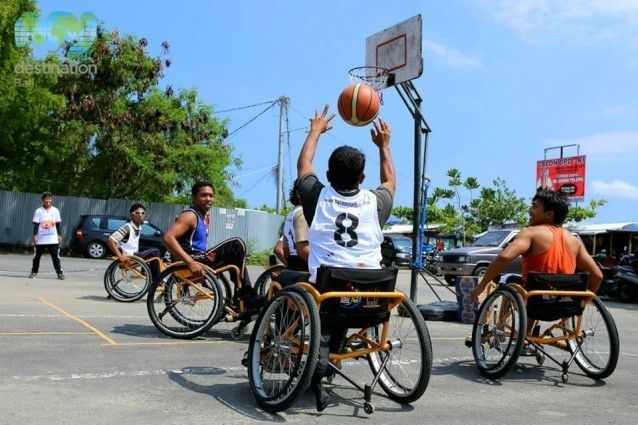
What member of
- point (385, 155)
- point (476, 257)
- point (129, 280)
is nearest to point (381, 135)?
point (385, 155)

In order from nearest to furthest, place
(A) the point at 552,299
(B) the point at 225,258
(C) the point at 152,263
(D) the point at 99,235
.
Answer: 1. (A) the point at 552,299
2. (B) the point at 225,258
3. (C) the point at 152,263
4. (D) the point at 99,235

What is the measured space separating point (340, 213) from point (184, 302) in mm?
3041

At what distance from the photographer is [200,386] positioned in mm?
4969

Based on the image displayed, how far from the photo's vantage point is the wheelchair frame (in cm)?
560

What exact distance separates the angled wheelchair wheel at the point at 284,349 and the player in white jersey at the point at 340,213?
0.80 ft

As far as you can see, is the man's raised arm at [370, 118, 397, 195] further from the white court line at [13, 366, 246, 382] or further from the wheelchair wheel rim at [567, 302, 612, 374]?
the wheelchair wheel rim at [567, 302, 612, 374]

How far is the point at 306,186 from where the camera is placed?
480 centimetres

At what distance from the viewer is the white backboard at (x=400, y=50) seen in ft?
39.1

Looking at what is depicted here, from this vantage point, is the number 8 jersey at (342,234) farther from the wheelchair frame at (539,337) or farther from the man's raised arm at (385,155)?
the wheelchair frame at (539,337)

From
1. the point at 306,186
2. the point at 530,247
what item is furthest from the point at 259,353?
the point at 530,247

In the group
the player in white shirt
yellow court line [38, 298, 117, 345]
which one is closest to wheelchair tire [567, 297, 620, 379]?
yellow court line [38, 298, 117, 345]

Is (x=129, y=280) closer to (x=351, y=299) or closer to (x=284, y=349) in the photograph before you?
(x=284, y=349)

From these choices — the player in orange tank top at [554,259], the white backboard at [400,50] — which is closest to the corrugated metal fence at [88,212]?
the white backboard at [400,50]

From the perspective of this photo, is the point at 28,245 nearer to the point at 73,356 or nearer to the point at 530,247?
the point at 73,356
